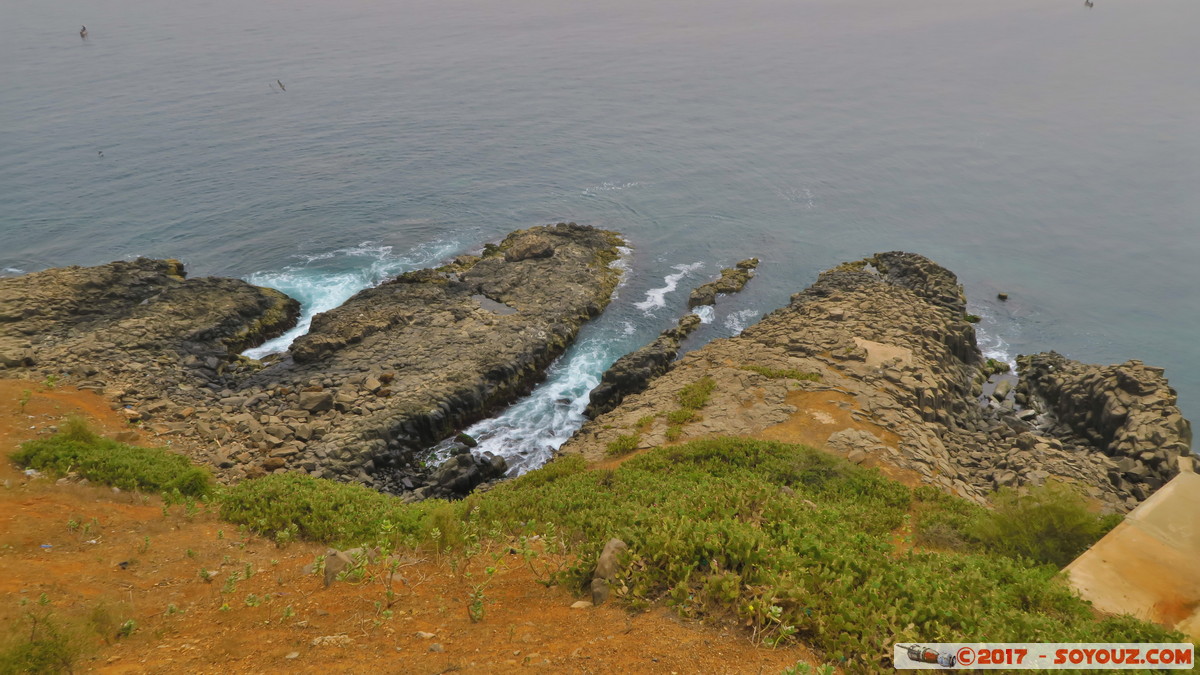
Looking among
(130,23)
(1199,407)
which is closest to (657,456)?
(1199,407)

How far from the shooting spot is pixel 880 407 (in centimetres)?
2788

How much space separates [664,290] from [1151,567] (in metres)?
31.6

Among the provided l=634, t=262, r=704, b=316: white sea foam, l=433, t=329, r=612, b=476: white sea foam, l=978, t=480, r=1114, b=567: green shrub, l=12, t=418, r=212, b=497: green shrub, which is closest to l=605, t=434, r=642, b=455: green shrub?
l=433, t=329, r=612, b=476: white sea foam

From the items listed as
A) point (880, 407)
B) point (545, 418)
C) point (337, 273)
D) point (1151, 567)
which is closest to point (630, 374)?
point (545, 418)

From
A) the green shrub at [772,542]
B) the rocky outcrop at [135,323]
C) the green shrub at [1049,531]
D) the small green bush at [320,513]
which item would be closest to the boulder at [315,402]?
the rocky outcrop at [135,323]

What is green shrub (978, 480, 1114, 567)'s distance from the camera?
652 inches

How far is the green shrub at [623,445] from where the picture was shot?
25.5m

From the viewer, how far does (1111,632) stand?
11461 millimetres

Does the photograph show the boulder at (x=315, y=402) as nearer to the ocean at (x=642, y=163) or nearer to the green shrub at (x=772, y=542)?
the ocean at (x=642, y=163)

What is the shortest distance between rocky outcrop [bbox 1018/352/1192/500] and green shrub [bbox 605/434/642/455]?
65.7 feet

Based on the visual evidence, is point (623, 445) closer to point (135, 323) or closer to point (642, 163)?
point (135, 323)

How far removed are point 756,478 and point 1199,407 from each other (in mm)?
31170

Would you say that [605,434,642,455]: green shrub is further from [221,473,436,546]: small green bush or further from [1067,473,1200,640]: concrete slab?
[1067,473,1200,640]: concrete slab

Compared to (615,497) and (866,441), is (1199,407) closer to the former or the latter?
(866,441)
